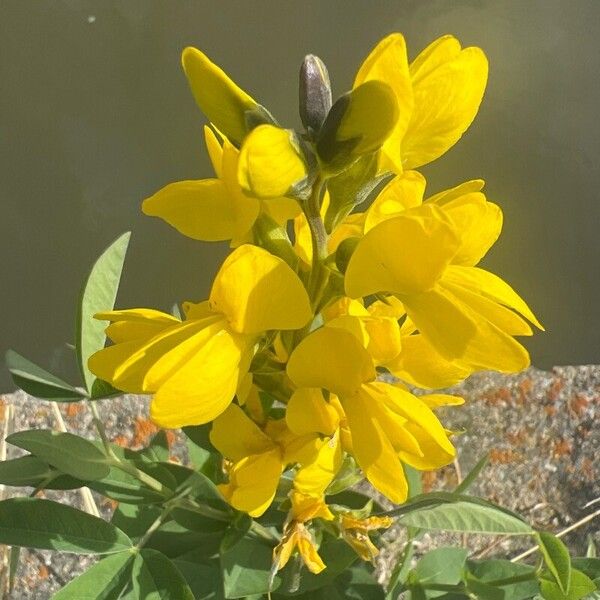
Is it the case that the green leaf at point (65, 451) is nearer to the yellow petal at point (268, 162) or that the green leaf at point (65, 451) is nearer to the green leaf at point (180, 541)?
the green leaf at point (180, 541)

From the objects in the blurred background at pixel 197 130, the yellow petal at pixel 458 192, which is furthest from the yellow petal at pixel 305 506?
the blurred background at pixel 197 130

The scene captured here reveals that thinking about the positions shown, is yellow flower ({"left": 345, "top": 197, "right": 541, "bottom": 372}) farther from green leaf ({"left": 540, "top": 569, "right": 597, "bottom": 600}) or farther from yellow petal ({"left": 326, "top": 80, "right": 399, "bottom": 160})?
green leaf ({"left": 540, "top": 569, "right": 597, "bottom": 600})

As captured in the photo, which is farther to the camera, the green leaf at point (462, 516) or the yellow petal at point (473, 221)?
the green leaf at point (462, 516)

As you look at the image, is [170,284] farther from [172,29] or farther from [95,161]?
[172,29]

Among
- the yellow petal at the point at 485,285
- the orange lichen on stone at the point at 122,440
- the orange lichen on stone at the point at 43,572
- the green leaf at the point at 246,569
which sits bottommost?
the orange lichen on stone at the point at 43,572

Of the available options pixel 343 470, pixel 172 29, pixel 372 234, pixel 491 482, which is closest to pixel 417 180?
pixel 372 234

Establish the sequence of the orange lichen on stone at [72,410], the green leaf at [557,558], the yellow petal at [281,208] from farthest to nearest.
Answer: the orange lichen on stone at [72,410] < the green leaf at [557,558] < the yellow petal at [281,208]

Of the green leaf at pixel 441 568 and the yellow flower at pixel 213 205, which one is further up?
the yellow flower at pixel 213 205
